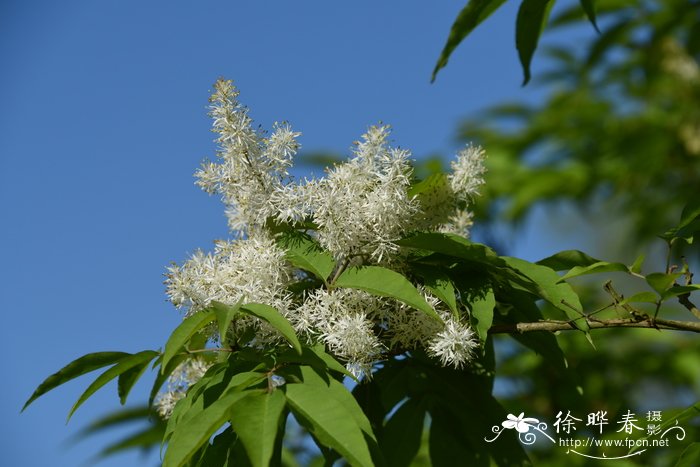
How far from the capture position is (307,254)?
1.61m

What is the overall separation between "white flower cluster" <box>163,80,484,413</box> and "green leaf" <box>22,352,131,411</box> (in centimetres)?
17

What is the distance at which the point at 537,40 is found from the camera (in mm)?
1660

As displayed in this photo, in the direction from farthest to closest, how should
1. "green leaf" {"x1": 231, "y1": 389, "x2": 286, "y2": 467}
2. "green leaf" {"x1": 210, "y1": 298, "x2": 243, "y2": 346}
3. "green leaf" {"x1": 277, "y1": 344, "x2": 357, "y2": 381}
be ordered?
"green leaf" {"x1": 277, "y1": 344, "x2": 357, "y2": 381}, "green leaf" {"x1": 210, "y1": 298, "x2": 243, "y2": 346}, "green leaf" {"x1": 231, "y1": 389, "x2": 286, "y2": 467}

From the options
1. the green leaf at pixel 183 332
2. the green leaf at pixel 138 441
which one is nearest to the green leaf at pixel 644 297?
the green leaf at pixel 183 332

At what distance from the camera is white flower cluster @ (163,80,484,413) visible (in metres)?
1.55

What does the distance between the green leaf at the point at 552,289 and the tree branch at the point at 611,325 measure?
24 mm

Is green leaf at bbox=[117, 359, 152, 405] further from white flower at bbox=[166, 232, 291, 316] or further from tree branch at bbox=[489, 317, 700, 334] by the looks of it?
tree branch at bbox=[489, 317, 700, 334]

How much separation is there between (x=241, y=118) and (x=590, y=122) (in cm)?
353

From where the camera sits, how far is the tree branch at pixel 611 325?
142 centimetres

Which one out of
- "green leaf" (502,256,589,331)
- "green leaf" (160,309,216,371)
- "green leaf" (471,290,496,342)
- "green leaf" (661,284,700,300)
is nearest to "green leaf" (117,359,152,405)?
"green leaf" (160,309,216,371)

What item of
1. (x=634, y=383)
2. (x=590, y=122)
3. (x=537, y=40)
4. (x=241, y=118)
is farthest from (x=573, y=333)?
(x=241, y=118)

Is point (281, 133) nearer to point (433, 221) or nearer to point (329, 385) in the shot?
point (433, 221)

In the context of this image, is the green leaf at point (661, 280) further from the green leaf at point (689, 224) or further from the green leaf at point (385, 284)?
the green leaf at point (385, 284)

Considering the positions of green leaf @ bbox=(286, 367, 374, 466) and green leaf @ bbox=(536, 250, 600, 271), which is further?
green leaf @ bbox=(536, 250, 600, 271)
